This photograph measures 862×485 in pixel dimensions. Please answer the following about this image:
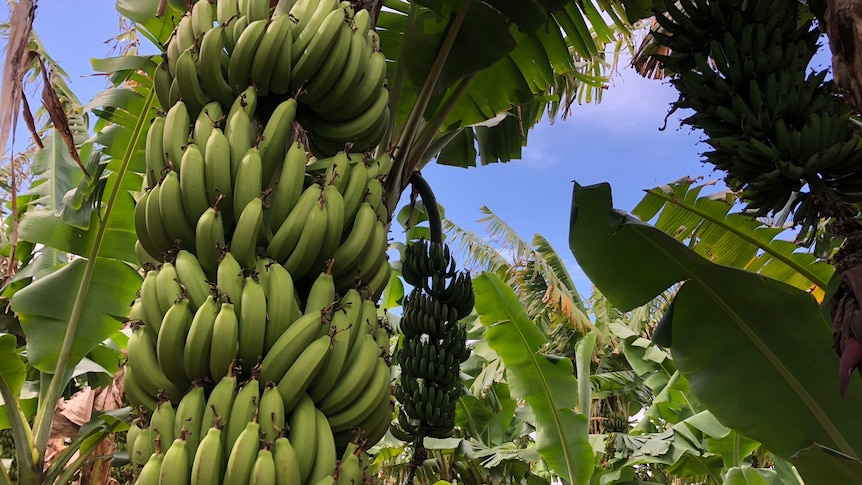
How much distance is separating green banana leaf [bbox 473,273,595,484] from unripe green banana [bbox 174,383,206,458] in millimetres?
2363

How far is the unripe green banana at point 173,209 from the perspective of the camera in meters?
1.12

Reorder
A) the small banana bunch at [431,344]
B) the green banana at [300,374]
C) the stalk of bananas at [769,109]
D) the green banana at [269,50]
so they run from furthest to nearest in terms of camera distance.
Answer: the small banana bunch at [431,344] → the stalk of bananas at [769,109] → the green banana at [269,50] → the green banana at [300,374]

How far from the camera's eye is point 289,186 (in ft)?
3.91

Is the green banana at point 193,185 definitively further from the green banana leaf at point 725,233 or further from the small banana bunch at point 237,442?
the green banana leaf at point 725,233

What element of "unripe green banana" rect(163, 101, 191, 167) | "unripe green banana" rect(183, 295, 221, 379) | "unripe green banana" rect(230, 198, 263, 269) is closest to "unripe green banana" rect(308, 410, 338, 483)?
"unripe green banana" rect(183, 295, 221, 379)

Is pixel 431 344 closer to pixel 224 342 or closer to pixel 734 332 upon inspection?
pixel 734 332

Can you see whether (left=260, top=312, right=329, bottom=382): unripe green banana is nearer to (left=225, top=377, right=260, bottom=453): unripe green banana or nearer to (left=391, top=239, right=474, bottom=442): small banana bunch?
(left=225, top=377, right=260, bottom=453): unripe green banana

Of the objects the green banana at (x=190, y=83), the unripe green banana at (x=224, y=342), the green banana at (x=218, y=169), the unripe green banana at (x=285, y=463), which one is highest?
the green banana at (x=190, y=83)

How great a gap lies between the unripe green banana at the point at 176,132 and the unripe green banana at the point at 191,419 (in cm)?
47

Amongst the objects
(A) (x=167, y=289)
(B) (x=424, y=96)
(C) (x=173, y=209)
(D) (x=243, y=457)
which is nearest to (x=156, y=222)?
(C) (x=173, y=209)

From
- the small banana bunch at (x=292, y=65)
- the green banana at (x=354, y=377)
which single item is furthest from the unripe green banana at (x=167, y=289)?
the small banana bunch at (x=292, y=65)

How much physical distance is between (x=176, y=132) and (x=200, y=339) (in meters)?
0.46

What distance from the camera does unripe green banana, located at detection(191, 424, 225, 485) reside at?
90 centimetres

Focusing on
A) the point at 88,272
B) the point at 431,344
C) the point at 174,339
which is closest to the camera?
the point at 174,339
